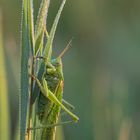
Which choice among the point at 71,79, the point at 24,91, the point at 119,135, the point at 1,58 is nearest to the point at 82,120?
the point at 71,79

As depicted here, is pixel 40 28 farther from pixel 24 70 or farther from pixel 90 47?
pixel 90 47

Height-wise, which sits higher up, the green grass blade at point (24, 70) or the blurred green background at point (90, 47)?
the blurred green background at point (90, 47)

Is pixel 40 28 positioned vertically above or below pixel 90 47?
below

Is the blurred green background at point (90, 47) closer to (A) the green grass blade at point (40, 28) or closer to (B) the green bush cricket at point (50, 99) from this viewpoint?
(B) the green bush cricket at point (50, 99)

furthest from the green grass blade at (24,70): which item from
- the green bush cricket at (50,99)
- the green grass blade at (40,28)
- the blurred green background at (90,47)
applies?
the blurred green background at (90,47)

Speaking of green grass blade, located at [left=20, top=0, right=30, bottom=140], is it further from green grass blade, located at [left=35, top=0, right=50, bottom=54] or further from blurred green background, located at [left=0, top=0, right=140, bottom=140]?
blurred green background, located at [left=0, top=0, right=140, bottom=140]

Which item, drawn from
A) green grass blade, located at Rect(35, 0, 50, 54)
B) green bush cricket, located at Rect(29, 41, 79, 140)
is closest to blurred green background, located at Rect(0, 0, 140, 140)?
green bush cricket, located at Rect(29, 41, 79, 140)

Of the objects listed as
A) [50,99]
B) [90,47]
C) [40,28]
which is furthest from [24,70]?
[90,47]

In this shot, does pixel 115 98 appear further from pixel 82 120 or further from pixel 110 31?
pixel 110 31
